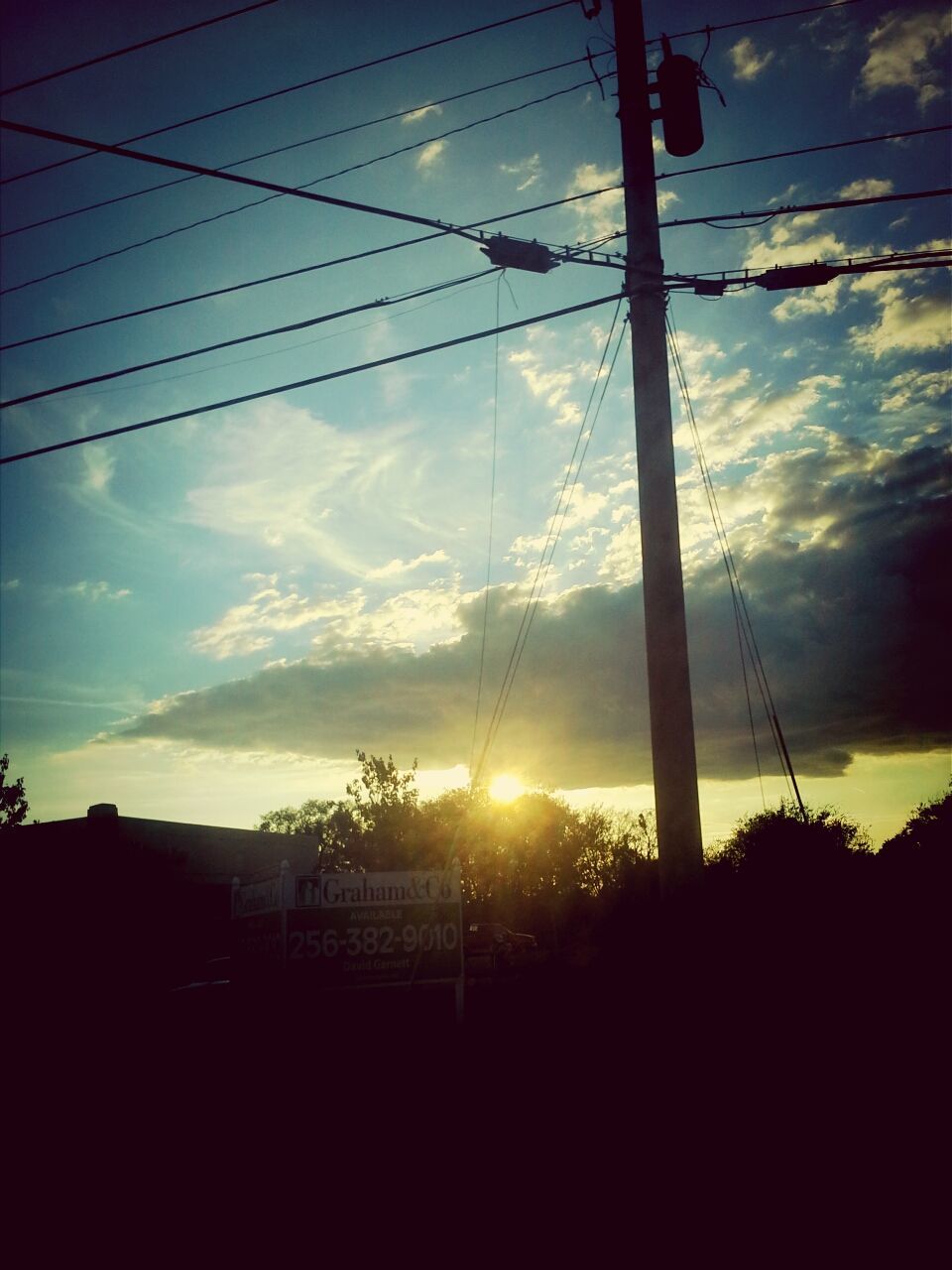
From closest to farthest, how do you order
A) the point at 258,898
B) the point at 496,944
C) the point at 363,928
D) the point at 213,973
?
the point at 363,928, the point at 258,898, the point at 213,973, the point at 496,944

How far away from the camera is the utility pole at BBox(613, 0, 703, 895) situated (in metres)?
7.06

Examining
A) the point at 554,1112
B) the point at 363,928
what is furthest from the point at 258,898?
the point at 554,1112

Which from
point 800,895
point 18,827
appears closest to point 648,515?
point 800,895

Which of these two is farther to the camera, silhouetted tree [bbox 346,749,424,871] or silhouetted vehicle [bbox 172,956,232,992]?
silhouetted tree [bbox 346,749,424,871]

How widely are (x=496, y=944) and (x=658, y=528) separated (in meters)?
25.1

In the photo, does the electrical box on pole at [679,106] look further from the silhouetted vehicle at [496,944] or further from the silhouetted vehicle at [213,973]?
the silhouetted vehicle at [213,973]

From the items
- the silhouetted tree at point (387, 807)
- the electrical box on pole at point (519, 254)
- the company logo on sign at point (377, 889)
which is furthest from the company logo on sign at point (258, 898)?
the silhouetted tree at point (387, 807)

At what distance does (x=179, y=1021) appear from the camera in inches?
653

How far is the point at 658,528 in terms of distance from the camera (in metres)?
7.50

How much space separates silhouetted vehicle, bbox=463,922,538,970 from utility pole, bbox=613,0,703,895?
55.2ft

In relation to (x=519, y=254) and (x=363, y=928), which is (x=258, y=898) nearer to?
(x=363, y=928)

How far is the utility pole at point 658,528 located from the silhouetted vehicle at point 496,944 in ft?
55.2

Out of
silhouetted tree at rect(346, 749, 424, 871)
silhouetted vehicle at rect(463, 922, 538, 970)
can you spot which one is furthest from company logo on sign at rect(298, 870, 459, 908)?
silhouetted tree at rect(346, 749, 424, 871)

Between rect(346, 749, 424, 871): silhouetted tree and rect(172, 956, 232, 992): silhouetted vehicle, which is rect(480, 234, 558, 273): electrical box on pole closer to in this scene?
rect(172, 956, 232, 992): silhouetted vehicle
